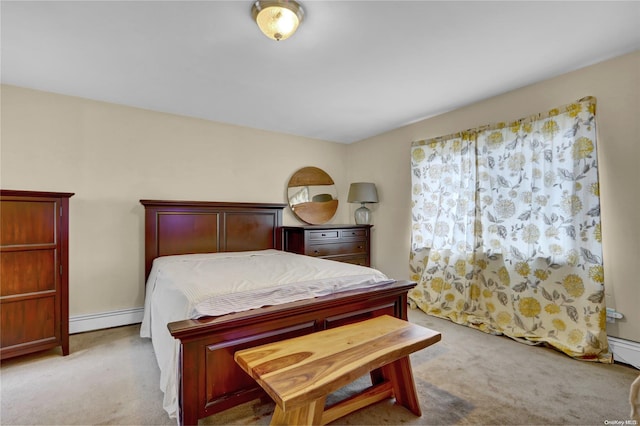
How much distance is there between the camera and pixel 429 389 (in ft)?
6.09

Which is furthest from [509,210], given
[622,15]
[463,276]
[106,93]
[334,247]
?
[106,93]

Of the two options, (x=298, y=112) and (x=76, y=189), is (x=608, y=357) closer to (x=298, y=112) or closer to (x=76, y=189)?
(x=298, y=112)

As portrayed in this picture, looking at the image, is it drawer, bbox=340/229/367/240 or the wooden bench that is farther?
drawer, bbox=340/229/367/240

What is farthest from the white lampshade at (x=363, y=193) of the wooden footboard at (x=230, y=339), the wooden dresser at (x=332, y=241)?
the wooden footboard at (x=230, y=339)

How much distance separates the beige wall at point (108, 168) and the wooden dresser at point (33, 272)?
24.5 inches

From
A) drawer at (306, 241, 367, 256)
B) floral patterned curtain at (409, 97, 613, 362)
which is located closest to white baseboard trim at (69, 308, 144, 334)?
drawer at (306, 241, 367, 256)

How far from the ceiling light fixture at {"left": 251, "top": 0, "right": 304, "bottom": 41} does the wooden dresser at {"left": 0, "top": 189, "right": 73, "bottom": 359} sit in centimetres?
198

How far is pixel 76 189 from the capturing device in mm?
2816

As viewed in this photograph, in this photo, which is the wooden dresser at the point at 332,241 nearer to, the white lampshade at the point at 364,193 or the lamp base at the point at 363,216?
the lamp base at the point at 363,216

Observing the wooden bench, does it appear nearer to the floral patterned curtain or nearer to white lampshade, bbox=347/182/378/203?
the floral patterned curtain

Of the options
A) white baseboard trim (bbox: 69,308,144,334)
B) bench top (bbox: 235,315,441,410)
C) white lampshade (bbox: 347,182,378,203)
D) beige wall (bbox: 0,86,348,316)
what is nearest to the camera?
bench top (bbox: 235,315,441,410)

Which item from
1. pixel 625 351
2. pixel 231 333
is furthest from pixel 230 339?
pixel 625 351

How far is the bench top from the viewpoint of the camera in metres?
1.14

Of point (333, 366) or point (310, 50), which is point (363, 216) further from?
point (333, 366)
